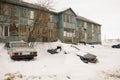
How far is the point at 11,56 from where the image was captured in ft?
48.3

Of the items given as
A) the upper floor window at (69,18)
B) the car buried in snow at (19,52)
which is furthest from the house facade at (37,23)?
the car buried in snow at (19,52)

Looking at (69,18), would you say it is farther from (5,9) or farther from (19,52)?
(19,52)

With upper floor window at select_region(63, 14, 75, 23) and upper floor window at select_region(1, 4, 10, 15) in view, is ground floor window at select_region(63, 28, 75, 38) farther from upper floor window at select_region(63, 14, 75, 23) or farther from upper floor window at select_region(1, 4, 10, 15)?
upper floor window at select_region(1, 4, 10, 15)

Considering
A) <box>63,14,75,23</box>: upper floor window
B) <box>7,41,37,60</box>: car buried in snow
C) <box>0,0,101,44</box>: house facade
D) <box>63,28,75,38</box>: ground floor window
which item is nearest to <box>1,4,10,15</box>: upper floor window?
<box>0,0,101,44</box>: house facade

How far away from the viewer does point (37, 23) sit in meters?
25.3

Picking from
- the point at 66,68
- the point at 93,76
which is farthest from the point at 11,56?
the point at 93,76

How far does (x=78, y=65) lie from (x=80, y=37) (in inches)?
970

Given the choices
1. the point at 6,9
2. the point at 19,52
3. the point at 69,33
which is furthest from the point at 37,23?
the point at 69,33

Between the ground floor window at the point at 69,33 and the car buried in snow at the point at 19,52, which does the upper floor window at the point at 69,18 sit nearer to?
the ground floor window at the point at 69,33

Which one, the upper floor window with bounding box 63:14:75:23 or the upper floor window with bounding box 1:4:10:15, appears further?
the upper floor window with bounding box 63:14:75:23

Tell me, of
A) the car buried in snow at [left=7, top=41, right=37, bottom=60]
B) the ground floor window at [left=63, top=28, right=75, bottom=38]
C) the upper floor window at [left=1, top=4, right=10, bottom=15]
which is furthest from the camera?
the ground floor window at [left=63, top=28, right=75, bottom=38]

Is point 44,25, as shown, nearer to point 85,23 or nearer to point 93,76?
point 93,76

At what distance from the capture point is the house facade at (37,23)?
25.8 meters

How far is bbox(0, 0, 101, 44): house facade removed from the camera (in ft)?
84.6
